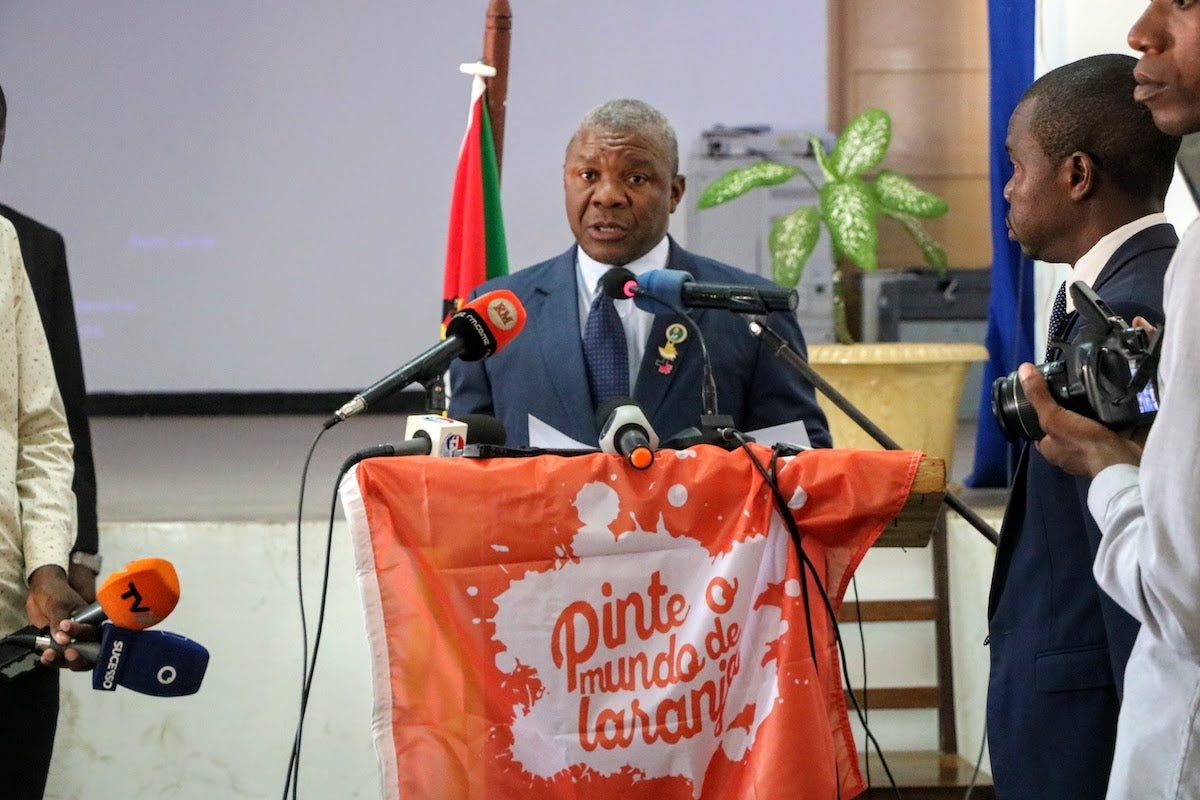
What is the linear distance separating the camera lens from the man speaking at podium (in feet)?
2.87

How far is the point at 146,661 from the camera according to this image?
1.62 m

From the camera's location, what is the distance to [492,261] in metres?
3.43

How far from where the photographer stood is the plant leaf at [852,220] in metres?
4.46

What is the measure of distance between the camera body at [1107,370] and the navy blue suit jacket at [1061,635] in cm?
14

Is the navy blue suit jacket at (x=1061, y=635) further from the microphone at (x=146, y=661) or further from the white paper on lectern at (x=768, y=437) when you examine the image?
the microphone at (x=146, y=661)

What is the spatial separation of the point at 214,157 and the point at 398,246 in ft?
3.96

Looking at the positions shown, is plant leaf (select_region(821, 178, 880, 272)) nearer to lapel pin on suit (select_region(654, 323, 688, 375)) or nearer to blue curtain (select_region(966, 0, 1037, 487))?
blue curtain (select_region(966, 0, 1037, 487))

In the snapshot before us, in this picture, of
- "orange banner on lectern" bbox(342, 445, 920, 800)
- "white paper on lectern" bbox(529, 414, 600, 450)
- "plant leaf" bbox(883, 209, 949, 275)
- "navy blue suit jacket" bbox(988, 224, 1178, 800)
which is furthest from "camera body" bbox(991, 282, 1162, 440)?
"plant leaf" bbox(883, 209, 949, 275)

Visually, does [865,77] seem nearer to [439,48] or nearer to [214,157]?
[439,48]

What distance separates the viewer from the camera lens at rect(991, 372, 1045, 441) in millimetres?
1368

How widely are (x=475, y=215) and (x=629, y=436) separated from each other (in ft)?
5.96

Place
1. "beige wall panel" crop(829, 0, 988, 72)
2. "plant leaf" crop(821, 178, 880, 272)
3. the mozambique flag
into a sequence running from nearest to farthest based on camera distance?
the mozambique flag < "plant leaf" crop(821, 178, 880, 272) < "beige wall panel" crop(829, 0, 988, 72)

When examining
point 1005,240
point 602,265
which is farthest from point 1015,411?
point 1005,240

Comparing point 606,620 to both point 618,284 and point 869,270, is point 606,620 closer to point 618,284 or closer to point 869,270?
point 618,284
